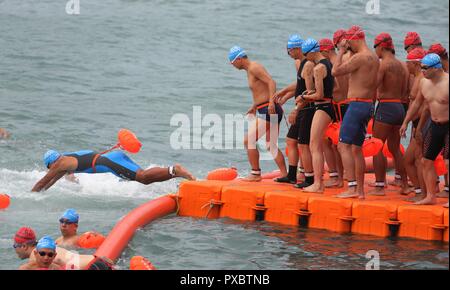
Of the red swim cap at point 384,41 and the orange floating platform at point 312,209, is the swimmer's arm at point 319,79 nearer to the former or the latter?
the red swim cap at point 384,41

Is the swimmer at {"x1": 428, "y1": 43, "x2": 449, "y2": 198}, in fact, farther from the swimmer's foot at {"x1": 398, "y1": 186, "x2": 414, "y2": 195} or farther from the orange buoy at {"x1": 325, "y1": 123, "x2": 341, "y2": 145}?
the orange buoy at {"x1": 325, "y1": 123, "x2": 341, "y2": 145}

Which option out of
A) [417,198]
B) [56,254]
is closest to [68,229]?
[56,254]

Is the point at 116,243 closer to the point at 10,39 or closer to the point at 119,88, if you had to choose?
the point at 119,88

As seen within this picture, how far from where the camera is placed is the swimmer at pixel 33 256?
11508 millimetres

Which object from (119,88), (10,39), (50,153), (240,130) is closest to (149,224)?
(50,153)

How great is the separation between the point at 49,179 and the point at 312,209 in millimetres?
4647

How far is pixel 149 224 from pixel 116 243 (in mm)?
1413

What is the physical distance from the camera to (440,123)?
12.3m

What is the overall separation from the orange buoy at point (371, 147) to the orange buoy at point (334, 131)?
55 centimetres

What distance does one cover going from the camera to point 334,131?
14.0 meters

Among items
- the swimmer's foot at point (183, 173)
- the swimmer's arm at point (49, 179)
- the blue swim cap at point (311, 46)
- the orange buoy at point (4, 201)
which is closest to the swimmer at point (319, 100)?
the blue swim cap at point (311, 46)

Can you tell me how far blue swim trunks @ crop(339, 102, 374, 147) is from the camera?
43.6 ft

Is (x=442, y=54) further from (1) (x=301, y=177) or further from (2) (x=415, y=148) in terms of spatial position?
(1) (x=301, y=177)

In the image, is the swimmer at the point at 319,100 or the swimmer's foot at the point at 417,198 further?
the swimmer at the point at 319,100
